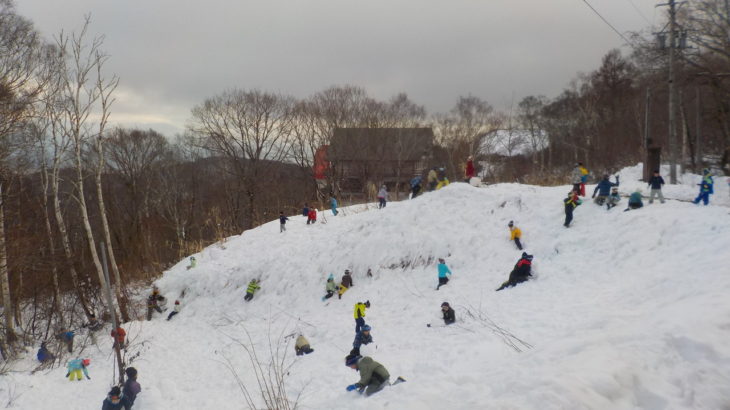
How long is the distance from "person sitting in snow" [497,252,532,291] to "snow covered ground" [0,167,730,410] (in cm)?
25

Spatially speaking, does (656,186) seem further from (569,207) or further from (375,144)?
(375,144)

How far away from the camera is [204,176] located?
36.9 metres

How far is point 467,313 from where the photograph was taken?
32.6 ft

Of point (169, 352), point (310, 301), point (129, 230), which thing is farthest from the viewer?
point (129, 230)

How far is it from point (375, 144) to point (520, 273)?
74.8 feet

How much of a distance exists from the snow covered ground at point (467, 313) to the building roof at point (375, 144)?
1363 centimetres

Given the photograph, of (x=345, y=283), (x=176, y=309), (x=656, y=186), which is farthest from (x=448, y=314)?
(x=176, y=309)

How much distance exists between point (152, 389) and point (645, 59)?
2609cm

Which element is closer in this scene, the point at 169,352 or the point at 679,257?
the point at 679,257

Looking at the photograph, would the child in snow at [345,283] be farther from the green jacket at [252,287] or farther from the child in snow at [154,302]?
the child in snow at [154,302]

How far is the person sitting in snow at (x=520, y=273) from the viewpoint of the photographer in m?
10.7

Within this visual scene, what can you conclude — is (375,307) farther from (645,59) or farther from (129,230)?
(129,230)

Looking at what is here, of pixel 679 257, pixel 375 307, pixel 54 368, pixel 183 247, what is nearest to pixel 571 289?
pixel 679 257

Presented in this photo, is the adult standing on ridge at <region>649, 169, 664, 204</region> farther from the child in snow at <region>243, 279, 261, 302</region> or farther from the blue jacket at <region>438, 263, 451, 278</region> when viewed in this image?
the child in snow at <region>243, 279, 261, 302</region>
